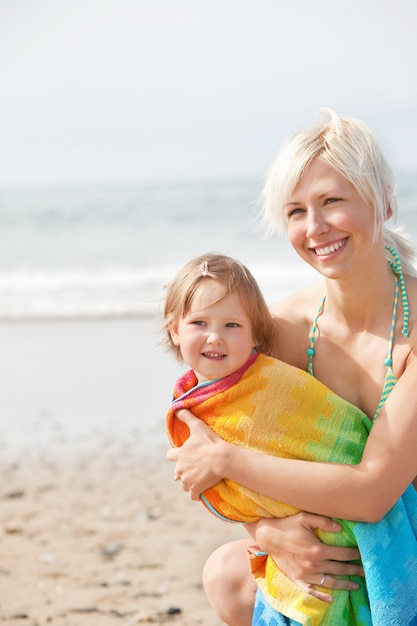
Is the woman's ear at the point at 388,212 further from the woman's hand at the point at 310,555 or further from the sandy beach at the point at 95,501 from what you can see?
the sandy beach at the point at 95,501

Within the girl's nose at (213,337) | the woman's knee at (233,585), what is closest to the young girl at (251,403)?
the girl's nose at (213,337)

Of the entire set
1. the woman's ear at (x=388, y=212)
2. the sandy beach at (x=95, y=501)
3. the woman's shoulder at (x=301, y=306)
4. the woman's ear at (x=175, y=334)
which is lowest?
the sandy beach at (x=95, y=501)

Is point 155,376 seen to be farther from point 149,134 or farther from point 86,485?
point 149,134

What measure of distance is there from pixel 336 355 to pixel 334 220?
47 centimetres

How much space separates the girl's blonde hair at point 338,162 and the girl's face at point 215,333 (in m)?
0.33

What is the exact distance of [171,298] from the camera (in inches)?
108

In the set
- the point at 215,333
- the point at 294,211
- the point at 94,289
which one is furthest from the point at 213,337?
the point at 94,289

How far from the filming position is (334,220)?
8.50 ft

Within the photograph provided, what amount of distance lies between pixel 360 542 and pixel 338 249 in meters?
0.83

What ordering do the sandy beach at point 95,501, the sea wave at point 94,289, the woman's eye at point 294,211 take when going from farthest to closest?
1. the sea wave at point 94,289
2. the sandy beach at point 95,501
3. the woman's eye at point 294,211

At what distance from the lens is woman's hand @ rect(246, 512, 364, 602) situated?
2518 mm

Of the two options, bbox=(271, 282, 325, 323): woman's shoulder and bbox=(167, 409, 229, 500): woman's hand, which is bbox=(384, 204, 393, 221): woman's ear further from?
bbox=(167, 409, 229, 500): woman's hand

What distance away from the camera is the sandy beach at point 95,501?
4.10 metres

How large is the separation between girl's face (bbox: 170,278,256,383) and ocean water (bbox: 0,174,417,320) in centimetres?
342
